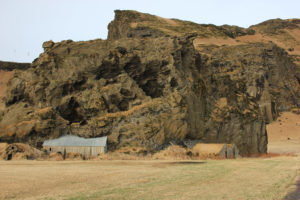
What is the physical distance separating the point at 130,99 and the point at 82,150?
7204 mm

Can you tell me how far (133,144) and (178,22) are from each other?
75.9 m

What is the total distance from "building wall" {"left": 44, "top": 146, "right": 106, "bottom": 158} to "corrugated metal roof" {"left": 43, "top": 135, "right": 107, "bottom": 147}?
38cm

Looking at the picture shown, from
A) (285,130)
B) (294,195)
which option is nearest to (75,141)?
(294,195)

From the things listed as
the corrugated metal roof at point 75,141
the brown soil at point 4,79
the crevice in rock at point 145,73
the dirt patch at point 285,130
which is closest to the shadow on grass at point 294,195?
the corrugated metal roof at point 75,141

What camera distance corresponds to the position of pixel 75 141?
31109 mm

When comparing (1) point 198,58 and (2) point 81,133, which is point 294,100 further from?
(2) point 81,133

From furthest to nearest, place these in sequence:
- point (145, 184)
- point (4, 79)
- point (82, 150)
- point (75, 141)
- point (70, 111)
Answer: point (4, 79) → point (70, 111) → point (75, 141) → point (82, 150) → point (145, 184)

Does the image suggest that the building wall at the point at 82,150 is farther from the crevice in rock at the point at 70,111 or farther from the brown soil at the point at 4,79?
the brown soil at the point at 4,79

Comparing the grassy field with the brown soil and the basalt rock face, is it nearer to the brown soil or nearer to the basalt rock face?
the basalt rock face

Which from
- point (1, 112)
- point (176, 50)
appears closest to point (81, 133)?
point (1, 112)

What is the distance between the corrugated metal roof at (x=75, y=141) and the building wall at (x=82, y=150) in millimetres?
376

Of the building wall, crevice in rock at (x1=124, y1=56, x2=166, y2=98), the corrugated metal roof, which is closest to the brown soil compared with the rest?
crevice in rock at (x1=124, y1=56, x2=166, y2=98)

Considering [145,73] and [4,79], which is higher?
[4,79]

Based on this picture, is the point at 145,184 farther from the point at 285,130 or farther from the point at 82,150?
the point at 285,130
